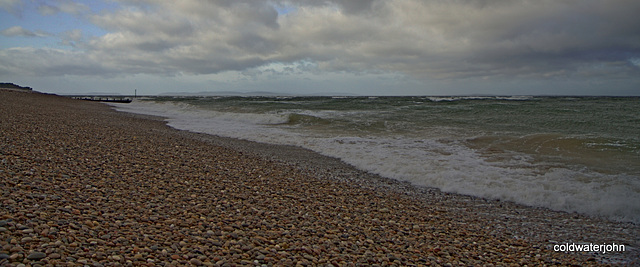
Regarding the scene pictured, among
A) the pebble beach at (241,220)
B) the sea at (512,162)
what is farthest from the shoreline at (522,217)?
the sea at (512,162)

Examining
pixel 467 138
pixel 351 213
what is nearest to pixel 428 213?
pixel 351 213

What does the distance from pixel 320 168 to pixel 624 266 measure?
6008 millimetres

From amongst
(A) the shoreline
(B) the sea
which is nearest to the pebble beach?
(A) the shoreline

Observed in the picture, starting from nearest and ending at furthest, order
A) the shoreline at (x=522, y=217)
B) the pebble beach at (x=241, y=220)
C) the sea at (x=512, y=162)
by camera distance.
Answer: the pebble beach at (x=241, y=220) → the shoreline at (x=522, y=217) → the sea at (x=512, y=162)

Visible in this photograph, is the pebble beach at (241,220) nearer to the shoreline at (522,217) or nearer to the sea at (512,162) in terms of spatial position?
the shoreline at (522,217)

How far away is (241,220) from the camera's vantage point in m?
4.28

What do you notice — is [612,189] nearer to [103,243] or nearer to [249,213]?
[249,213]

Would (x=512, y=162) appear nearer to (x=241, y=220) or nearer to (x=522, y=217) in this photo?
(x=522, y=217)

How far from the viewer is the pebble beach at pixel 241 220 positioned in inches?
125

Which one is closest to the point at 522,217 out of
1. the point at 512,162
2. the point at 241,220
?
the point at 241,220

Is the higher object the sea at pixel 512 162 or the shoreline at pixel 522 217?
the sea at pixel 512 162

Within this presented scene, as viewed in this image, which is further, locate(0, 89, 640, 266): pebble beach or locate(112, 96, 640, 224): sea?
locate(112, 96, 640, 224): sea

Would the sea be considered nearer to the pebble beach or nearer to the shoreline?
the shoreline

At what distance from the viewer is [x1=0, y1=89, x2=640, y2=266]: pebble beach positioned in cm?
318
